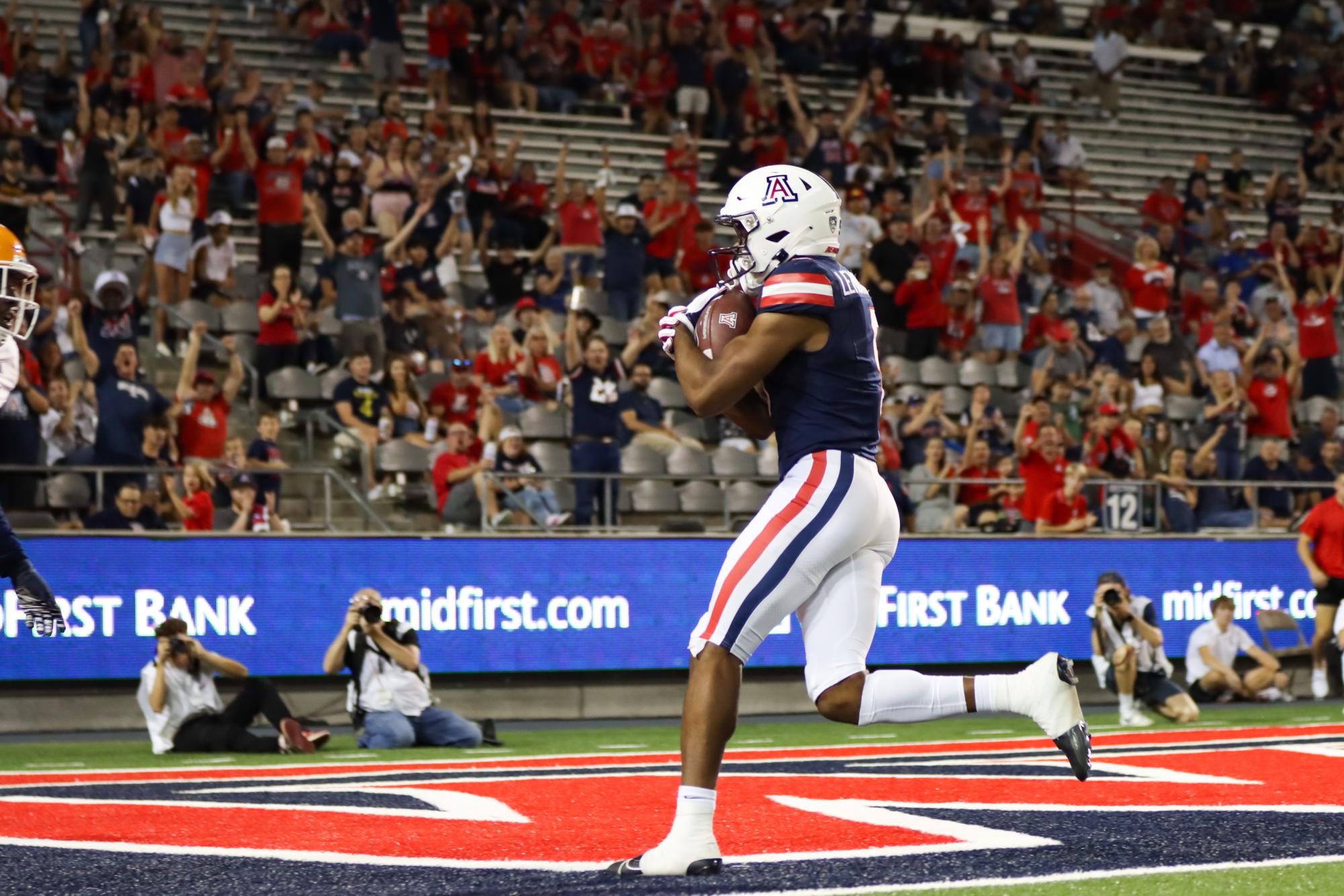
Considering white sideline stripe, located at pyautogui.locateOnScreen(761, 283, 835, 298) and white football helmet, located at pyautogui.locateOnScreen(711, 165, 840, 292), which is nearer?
white sideline stripe, located at pyautogui.locateOnScreen(761, 283, 835, 298)

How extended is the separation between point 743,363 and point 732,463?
10124 mm

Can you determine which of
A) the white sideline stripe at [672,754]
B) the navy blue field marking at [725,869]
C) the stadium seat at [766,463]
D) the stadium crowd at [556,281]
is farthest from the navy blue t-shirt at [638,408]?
the navy blue field marking at [725,869]

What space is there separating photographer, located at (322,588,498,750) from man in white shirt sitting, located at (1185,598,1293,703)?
20.0 feet

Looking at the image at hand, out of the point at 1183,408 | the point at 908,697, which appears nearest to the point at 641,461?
the point at 1183,408

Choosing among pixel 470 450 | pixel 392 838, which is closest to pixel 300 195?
pixel 470 450

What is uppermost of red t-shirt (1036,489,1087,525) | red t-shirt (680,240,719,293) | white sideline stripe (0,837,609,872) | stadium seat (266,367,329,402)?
red t-shirt (680,240,719,293)

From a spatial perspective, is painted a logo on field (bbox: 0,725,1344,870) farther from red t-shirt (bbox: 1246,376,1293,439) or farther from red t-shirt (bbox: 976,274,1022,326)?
red t-shirt (bbox: 976,274,1022,326)

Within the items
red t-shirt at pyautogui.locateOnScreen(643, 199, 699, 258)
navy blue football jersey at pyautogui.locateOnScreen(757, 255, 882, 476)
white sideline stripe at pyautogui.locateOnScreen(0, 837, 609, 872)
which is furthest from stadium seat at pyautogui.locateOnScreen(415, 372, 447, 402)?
navy blue football jersey at pyautogui.locateOnScreen(757, 255, 882, 476)

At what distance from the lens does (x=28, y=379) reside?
518 inches

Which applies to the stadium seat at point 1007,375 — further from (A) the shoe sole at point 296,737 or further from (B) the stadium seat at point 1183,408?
(A) the shoe sole at point 296,737

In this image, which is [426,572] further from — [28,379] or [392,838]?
[392,838]

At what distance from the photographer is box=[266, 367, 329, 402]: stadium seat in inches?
590

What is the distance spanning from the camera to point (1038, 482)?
50.2 feet

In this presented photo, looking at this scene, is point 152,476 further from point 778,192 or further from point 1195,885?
point 1195,885
